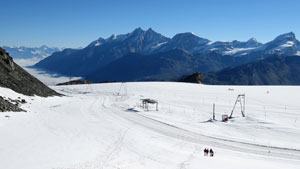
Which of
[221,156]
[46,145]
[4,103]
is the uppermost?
[4,103]

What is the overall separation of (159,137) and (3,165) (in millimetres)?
22782

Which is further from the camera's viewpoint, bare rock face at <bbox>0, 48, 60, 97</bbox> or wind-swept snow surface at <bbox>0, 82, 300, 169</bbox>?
bare rock face at <bbox>0, 48, 60, 97</bbox>

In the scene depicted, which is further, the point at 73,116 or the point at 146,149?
the point at 73,116

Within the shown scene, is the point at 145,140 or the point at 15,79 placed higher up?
the point at 15,79

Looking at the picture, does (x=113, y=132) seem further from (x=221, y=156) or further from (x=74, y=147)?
(x=221, y=156)

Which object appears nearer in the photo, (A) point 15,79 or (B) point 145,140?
(B) point 145,140

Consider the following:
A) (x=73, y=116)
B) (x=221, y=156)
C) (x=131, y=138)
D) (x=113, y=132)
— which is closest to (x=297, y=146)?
(x=221, y=156)

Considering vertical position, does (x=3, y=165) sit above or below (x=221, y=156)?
above

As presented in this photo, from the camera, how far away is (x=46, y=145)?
1151 inches

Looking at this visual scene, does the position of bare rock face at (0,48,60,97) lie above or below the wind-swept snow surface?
above

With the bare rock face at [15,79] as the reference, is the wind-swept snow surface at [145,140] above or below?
below

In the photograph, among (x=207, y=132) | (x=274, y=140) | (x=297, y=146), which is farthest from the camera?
(x=207, y=132)

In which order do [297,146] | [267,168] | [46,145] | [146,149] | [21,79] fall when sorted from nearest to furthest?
[267,168], [46,145], [146,149], [297,146], [21,79]

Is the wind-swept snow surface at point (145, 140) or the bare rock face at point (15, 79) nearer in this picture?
the wind-swept snow surface at point (145, 140)
